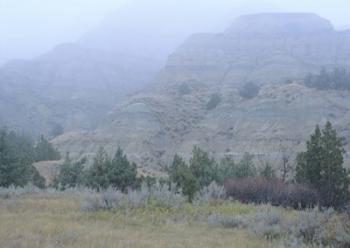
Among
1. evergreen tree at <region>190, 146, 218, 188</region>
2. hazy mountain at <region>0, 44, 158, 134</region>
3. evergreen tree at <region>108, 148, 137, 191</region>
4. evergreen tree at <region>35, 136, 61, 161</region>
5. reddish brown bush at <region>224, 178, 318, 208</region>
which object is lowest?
hazy mountain at <region>0, 44, 158, 134</region>

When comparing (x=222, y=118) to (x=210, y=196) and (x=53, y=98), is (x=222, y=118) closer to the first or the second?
(x=210, y=196)

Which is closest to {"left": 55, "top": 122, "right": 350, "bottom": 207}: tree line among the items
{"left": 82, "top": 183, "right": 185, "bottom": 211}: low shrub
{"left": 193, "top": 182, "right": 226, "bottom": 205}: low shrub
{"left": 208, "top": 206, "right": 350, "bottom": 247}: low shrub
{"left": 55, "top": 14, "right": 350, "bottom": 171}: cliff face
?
{"left": 193, "top": 182, "right": 226, "bottom": 205}: low shrub

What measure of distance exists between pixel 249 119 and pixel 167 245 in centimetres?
7631

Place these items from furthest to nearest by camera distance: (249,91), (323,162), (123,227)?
1. (249,91)
2. (323,162)
3. (123,227)

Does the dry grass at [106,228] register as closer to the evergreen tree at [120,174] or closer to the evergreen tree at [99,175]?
the evergreen tree at [99,175]

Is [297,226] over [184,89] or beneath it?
over

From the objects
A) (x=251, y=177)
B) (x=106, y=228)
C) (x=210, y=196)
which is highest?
(x=106, y=228)

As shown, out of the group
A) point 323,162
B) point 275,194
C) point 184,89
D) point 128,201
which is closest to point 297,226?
point 128,201

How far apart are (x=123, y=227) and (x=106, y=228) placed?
46cm

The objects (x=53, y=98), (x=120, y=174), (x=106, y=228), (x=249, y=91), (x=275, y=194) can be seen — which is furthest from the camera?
(x=53, y=98)

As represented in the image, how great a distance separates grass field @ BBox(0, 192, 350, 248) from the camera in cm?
743

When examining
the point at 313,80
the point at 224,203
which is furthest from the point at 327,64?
the point at 224,203

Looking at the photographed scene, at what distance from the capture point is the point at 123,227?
9.18 metres

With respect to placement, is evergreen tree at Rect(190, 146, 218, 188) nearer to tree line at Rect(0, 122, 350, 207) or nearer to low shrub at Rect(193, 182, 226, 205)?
A: tree line at Rect(0, 122, 350, 207)
